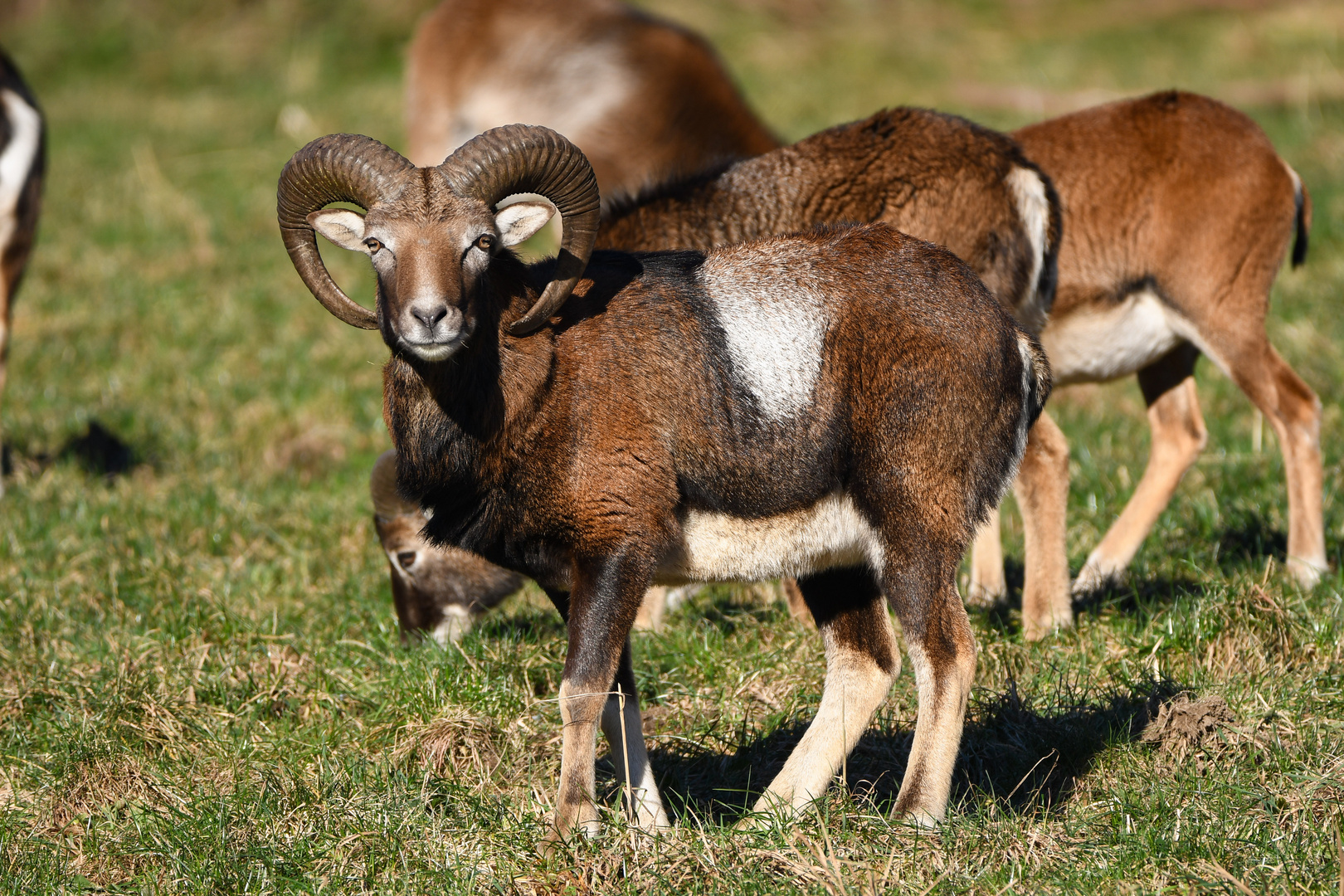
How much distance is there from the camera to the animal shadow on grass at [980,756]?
4523mm

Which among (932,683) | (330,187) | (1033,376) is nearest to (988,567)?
(1033,376)

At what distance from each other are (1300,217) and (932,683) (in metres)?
3.86

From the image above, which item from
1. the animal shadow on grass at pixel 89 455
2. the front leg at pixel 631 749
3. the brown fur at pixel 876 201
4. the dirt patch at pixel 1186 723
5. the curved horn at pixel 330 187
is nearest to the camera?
the curved horn at pixel 330 187

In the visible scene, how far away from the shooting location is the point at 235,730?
5082mm

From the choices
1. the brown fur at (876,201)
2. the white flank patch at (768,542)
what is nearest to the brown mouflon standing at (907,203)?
the brown fur at (876,201)

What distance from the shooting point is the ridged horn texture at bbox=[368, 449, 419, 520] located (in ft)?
19.4

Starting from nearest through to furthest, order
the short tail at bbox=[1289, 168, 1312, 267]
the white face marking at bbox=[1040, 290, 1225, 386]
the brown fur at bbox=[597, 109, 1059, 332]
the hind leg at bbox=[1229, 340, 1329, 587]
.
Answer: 1. the brown fur at bbox=[597, 109, 1059, 332]
2. the hind leg at bbox=[1229, 340, 1329, 587]
3. the white face marking at bbox=[1040, 290, 1225, 386]
4. the short tail at bbox=[1289, 168, 1312, 267]

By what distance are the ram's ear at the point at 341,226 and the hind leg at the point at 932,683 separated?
6.25 ft

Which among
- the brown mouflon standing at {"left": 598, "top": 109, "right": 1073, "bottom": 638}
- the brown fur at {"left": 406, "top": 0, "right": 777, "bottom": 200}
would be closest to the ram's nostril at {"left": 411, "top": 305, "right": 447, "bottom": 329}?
the brown mouflon standing at {"left": 598, "top": 109, "right": 1073, "bottom": 638}

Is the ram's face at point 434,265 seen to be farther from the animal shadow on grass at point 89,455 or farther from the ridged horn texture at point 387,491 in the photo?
the animal shadow on grass at point 89,455

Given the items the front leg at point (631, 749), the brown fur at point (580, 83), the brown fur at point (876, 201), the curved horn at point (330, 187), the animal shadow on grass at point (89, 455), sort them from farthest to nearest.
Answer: the brown fur at point (580, 83) < the animal shadow on grass at point (89, 455) < the brown fur at point (876, 201) < the front leg at point (631, 749) < the curved horn at point (330, 187)

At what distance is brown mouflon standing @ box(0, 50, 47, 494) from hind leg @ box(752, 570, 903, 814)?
5874mm

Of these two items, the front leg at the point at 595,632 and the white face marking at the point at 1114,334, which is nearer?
the front leg at the point at 595,632

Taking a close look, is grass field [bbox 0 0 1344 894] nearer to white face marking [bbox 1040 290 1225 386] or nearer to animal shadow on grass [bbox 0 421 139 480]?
animal shadow on grass [bbox 0 421 139 480]
